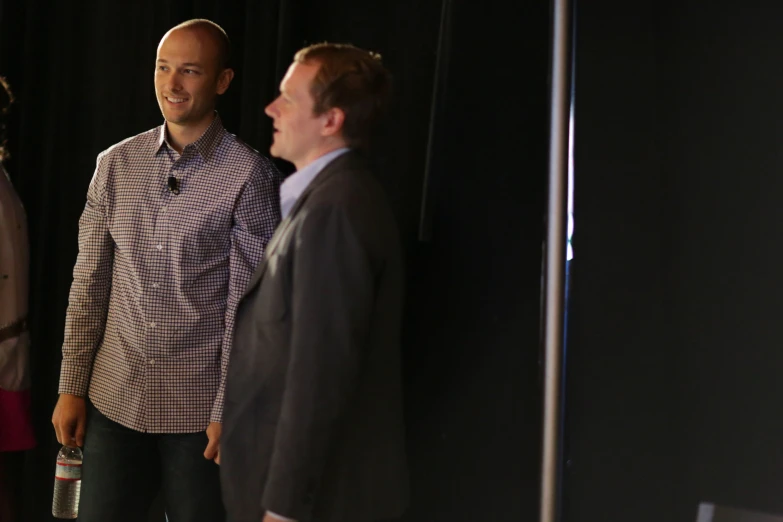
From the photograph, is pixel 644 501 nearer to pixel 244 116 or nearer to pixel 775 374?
pixel 775 374

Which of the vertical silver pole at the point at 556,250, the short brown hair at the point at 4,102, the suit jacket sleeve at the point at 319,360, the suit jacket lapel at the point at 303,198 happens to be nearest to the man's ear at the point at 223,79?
the suit jacket lapel at the point at 303,198

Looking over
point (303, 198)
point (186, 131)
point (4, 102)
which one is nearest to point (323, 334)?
point (303, 198)

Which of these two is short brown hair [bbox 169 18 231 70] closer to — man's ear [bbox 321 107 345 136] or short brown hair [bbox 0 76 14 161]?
man's ear [bbox 321 107 345 136]

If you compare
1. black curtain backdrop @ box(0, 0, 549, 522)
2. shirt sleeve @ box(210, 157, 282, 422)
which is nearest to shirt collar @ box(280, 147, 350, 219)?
black curtain backdrop @ box(0, 0, 549, 522)

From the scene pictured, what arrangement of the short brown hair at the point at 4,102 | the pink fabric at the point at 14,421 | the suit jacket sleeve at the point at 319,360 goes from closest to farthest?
the suit jacket sleeve at the point at 319,360 → the pink fabric at the point at 14,421 → the short brown hair at the point at 4,102

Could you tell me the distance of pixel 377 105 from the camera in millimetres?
1372

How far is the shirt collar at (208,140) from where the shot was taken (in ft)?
5.31

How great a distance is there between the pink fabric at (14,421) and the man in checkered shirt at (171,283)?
0.28 m

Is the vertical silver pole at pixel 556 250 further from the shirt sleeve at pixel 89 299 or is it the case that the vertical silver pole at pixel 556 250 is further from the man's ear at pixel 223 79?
the shirt sleeve at pixel 89 299

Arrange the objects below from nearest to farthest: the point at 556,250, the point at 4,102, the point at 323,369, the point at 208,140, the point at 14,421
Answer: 1. the point at 323,369
2. the point at 556,250
3. the point at 208,140
4. the point at 14,421
5. the point at 4,102

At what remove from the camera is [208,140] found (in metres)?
1.62

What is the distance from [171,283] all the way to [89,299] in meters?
0.22

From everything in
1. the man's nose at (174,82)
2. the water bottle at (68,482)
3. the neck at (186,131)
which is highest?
the man's nose at (174,82)

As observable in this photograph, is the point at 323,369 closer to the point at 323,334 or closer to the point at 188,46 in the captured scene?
the point at 323,334
